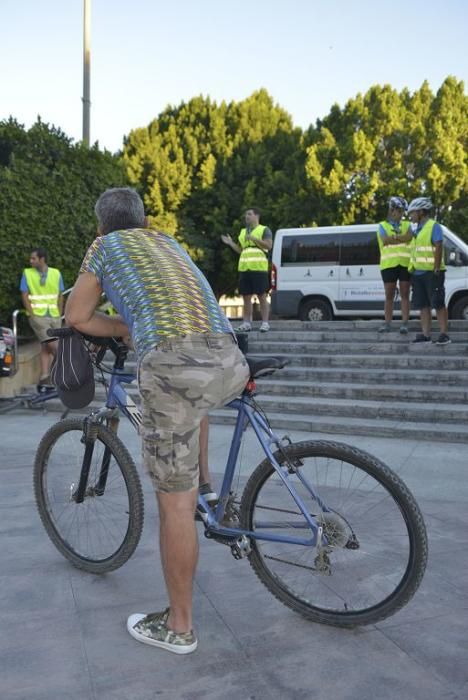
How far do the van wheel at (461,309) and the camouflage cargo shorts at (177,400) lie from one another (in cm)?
1047

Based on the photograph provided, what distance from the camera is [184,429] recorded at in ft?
8.31

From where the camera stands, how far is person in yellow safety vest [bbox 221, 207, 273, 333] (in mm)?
10289

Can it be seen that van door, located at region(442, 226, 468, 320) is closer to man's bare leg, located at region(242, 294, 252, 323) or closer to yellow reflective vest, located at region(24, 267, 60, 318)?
man's bare leg, located at region(242, 294, 252, 323)

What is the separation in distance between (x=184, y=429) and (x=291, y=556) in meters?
0.80

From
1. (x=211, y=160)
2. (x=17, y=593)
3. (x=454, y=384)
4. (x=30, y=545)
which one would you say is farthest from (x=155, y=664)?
(x=211, y=160)

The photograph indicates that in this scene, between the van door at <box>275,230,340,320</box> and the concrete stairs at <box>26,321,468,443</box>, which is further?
the van door at <box>275,230,340,320</box>

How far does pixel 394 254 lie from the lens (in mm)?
9508

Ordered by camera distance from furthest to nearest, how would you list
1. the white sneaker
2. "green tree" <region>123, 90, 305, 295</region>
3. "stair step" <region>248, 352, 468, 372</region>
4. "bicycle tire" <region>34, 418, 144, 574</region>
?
"green tree" <region>123, 90, 305, 295</region>, the white sneaker, "stair step" <region>248, 352, 468, 372</region>, "bicycle tire" <region>34, 418, 144, 574</region>

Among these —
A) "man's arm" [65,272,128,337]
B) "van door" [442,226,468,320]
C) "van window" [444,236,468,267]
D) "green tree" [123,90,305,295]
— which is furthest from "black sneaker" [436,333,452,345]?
"green tree" [123,90,305,295]

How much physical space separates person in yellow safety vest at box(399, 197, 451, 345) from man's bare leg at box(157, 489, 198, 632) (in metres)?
6.55

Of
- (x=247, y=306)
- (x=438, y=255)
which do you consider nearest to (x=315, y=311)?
(x=247, y=306)

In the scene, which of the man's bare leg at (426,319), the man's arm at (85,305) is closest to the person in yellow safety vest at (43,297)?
the man's bare leg at (426,319)

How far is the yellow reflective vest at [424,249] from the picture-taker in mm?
8539

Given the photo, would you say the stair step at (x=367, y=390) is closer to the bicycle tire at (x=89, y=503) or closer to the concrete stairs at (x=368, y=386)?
the concrete stairs at (x=368, y=386)
